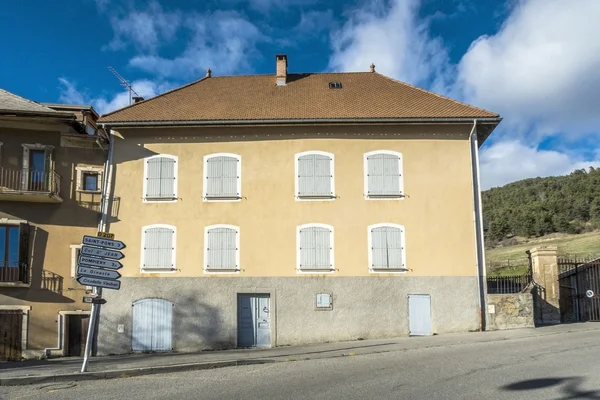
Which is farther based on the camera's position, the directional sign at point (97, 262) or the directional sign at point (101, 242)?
the directional sign at point (101, 242)

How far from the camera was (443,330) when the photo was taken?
16609 mm

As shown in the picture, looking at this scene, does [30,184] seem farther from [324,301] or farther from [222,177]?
[324,301]

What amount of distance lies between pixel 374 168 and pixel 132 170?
810 centimetres

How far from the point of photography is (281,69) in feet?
70.3

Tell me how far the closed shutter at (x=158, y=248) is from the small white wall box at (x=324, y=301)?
4.88 metres

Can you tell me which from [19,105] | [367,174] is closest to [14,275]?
[19,105]

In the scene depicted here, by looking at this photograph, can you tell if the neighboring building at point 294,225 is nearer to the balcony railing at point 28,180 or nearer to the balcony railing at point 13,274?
the balcony railing at point 28,180

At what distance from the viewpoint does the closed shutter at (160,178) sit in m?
17.8

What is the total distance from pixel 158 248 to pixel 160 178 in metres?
2.34

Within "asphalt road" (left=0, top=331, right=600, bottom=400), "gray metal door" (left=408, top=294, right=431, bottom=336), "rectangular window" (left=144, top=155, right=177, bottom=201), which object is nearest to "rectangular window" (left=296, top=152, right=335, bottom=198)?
"rectangular window" (left=144, top=155, right=177, bottom=201)

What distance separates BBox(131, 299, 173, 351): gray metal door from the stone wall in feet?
33.2

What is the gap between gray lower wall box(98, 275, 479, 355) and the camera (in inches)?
656

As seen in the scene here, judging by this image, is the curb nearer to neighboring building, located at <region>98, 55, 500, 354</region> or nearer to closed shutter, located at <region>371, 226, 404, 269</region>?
neighboring building, located at <region>98, 55, 500, 354</region>

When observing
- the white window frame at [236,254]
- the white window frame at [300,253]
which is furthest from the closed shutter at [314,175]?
the white window frame at [236,254]
